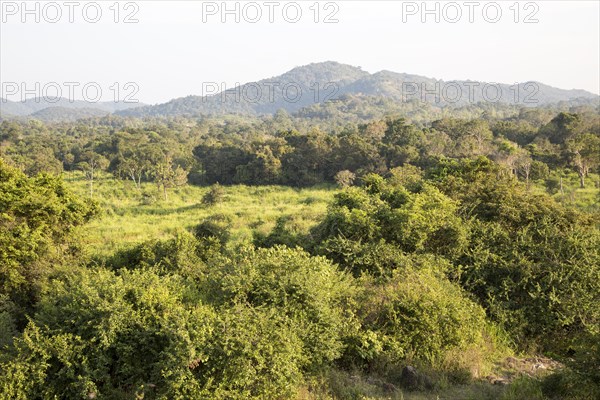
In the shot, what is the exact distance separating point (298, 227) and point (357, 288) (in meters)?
11.4

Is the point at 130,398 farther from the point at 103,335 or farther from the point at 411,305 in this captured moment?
the point at 411,305

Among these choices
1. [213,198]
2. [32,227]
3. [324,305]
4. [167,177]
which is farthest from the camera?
[167,177]

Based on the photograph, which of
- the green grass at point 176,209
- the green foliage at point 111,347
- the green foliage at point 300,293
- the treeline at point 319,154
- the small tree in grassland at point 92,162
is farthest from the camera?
the small tree in grassland at point 92,162

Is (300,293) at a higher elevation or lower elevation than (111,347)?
higher

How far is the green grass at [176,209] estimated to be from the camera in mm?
21250

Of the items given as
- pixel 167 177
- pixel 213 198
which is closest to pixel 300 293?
pixel 213 198

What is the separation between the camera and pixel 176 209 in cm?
3034

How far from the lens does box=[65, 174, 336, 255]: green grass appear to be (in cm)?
2125

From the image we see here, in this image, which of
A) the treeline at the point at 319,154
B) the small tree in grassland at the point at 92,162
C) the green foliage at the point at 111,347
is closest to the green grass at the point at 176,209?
the small tree in grassland at the point at 92,162

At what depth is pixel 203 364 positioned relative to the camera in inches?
275

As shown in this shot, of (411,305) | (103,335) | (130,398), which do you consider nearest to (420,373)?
(411,305)

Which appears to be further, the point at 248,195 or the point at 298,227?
the point at 248,195

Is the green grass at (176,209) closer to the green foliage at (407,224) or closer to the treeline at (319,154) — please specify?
the treeline at (319,154)

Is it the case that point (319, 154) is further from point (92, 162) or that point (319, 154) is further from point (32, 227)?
point (32, 227)
